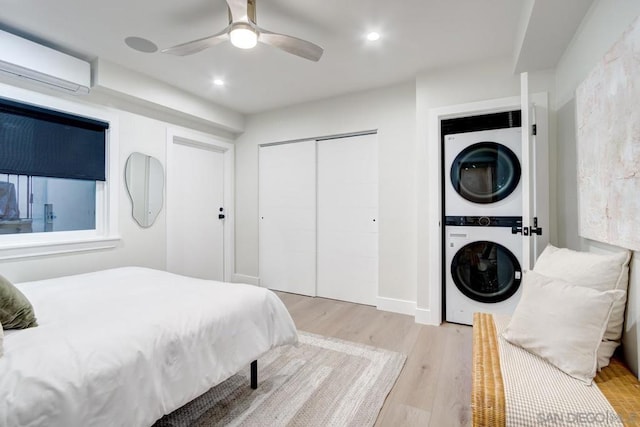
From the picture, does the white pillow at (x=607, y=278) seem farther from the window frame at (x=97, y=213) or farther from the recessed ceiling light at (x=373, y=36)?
the window frame at (x=97, y=213)

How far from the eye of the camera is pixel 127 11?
6.77ft

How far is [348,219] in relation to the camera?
3.65m

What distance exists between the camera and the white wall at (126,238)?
2.51m

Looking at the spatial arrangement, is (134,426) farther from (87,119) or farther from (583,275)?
(87,119)

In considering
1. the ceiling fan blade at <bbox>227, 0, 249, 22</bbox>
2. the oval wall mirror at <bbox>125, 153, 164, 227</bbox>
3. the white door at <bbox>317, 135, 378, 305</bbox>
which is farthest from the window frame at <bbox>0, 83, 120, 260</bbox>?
the white door at <bbox>317, 135, 378, 305</bbox>

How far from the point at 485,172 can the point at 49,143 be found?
3871mm

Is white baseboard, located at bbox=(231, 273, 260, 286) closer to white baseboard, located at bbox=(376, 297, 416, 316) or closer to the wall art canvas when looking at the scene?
white baseboard, located at bbox=(376, 297, 416, 316)

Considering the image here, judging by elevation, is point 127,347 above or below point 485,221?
below

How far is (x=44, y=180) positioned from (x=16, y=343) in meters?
2.09

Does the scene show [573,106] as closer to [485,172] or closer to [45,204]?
[485,172]

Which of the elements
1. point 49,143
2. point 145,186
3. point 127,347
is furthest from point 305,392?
point 49,143

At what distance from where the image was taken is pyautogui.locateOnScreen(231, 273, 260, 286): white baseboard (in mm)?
4324

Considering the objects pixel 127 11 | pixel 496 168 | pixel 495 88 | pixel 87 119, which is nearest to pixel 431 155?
pixel 496 168

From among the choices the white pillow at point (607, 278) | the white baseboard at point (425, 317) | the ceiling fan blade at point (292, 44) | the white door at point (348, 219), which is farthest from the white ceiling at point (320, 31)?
the white baseboard at point (425, 317)
